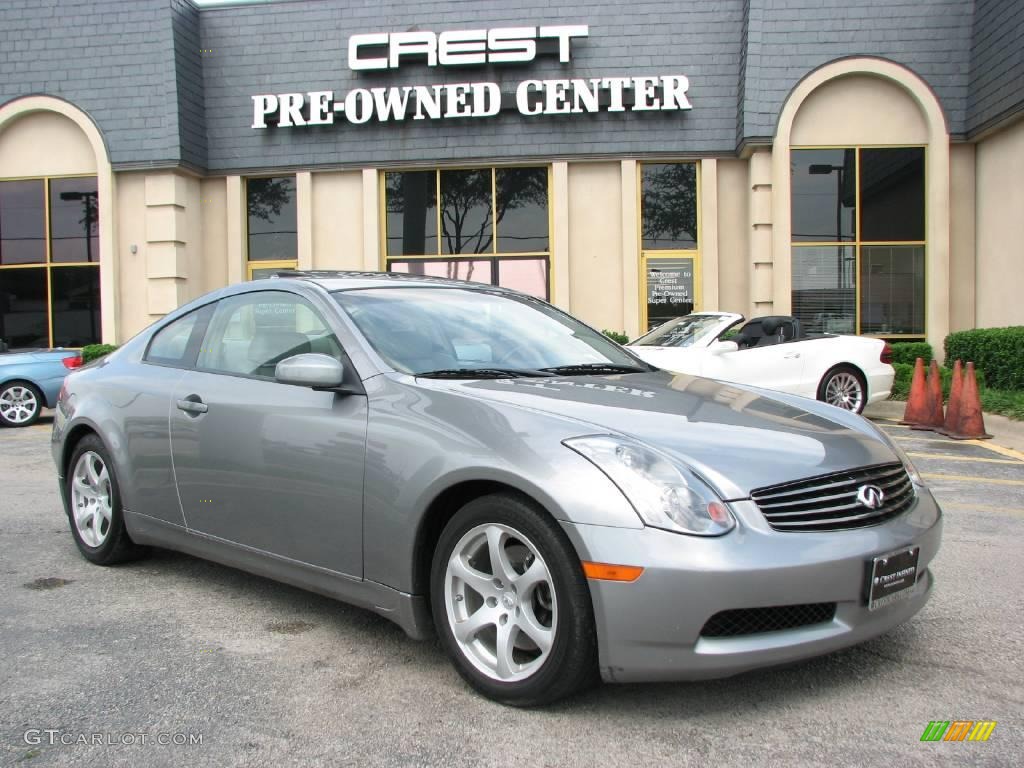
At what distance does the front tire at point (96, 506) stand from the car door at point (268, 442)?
29.1 inches

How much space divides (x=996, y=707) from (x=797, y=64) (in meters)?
14.3

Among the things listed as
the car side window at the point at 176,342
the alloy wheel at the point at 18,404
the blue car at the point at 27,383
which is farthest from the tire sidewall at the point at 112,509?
the alloy wheel at the point at 18,404

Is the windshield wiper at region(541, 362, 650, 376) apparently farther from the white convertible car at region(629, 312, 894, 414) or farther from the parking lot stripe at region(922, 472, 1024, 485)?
the white convertible car at region(629, 312, 894, 414)

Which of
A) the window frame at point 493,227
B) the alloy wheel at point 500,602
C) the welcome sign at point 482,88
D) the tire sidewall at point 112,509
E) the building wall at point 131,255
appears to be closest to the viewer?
the alloy wheel at point 500,602

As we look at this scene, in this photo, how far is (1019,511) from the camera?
613 cm

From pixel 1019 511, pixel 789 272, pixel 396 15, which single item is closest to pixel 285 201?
pixel 396 15

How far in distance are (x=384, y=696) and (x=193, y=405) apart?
176 centimetres

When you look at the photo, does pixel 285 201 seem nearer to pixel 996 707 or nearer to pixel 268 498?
pixel 268 498

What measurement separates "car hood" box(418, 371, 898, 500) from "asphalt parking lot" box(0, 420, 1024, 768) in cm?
75

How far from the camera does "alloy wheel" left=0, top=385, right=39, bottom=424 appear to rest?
12.2 meters

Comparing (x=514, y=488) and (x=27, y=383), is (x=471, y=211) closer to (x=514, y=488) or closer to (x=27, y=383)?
(x=27, y=383)

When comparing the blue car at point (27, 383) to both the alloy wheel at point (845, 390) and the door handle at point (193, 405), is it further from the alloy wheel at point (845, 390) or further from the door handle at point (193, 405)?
the alloy wheel at point (845, 390)

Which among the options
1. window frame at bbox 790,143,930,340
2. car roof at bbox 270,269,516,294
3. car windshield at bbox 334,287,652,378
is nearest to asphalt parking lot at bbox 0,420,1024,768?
car windshield at bbox 334,287,652,378

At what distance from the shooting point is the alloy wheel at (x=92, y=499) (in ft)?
15.7
